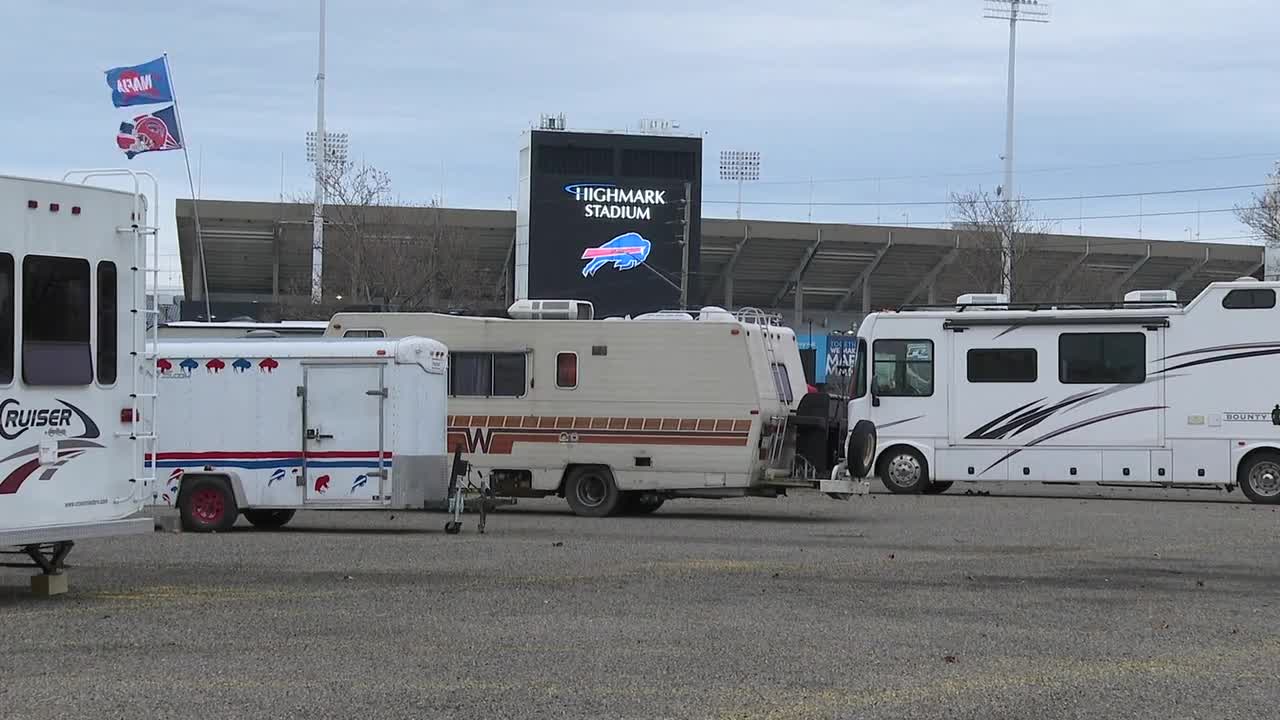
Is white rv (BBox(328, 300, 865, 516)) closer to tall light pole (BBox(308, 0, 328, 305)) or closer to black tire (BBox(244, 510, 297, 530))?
black tire (BBox(244, 510, 297, 530))

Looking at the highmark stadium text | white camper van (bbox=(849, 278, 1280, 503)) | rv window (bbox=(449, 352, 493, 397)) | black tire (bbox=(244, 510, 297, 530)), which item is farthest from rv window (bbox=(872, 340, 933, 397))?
the highmark stadium text

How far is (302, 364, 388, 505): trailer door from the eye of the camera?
63.8 ft

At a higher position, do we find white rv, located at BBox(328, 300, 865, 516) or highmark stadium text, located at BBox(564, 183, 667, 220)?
highmark stadium text, located at BBox(564, 183, 667, 220)

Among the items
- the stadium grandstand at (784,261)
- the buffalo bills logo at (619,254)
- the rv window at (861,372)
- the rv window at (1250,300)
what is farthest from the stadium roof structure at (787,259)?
the rv window at (1250,300)

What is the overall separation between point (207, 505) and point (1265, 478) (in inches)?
619

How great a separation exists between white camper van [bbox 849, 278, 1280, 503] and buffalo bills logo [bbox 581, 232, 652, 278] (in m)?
42.2

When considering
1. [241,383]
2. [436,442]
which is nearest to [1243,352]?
[436,442]

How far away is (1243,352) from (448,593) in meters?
17.0

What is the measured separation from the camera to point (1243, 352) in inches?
1030

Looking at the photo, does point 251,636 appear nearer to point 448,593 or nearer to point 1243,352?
point 448,593

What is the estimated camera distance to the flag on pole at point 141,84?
36094mm

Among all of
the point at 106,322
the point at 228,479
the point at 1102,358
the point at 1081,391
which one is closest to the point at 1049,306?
the point at 1102,358

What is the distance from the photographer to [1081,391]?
27.2 m

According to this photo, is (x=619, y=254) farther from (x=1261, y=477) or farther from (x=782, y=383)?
(x=782, y=383)
